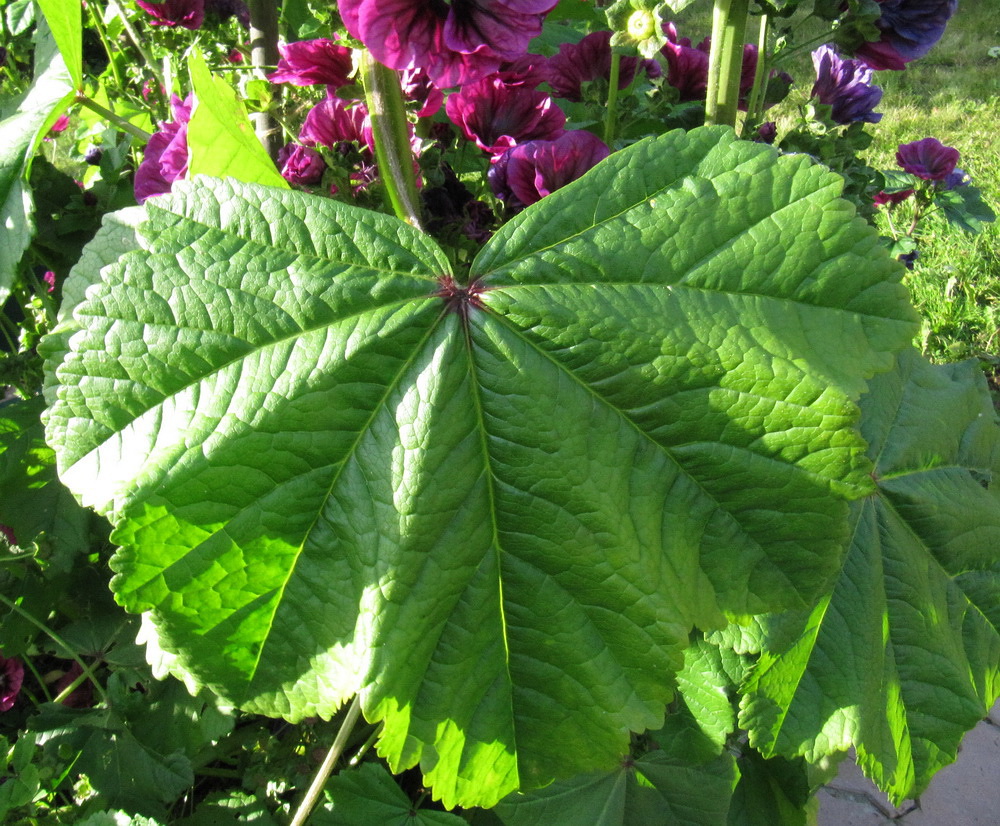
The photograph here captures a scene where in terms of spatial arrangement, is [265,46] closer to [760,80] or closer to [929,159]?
[760,80]

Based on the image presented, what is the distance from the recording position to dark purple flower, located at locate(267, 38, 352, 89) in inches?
34.4

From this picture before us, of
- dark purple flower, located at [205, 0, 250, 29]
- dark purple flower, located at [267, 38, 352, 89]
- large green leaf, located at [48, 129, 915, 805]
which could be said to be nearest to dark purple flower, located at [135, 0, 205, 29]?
dark purple flower, located at [205, 0, 250, 29]

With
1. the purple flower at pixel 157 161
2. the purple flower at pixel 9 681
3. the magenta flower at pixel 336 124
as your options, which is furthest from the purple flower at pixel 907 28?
the purple flower at pixel 9 681

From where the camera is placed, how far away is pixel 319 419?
0.71 meters

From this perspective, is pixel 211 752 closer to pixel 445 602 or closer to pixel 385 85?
pixel 445 602

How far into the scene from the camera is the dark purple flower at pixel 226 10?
5.20 ft

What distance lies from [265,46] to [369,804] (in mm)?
1103

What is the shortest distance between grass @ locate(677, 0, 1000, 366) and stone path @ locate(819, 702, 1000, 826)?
96 cm

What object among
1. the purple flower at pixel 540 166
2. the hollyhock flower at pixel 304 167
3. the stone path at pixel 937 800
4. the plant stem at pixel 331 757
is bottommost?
the stone path at pixel 937 800

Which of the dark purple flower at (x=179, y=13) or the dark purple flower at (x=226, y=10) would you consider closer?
the dark purple flower at (x=179, y=13)

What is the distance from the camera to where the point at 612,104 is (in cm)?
101

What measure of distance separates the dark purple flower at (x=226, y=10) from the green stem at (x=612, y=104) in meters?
0.88

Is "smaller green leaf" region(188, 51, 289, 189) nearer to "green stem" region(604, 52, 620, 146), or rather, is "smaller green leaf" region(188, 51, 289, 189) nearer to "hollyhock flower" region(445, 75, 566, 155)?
"hollyhock flower" region(445, 75, 566, 155)

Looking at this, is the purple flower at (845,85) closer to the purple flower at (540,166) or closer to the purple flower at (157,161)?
the purple flower at (540,166)
